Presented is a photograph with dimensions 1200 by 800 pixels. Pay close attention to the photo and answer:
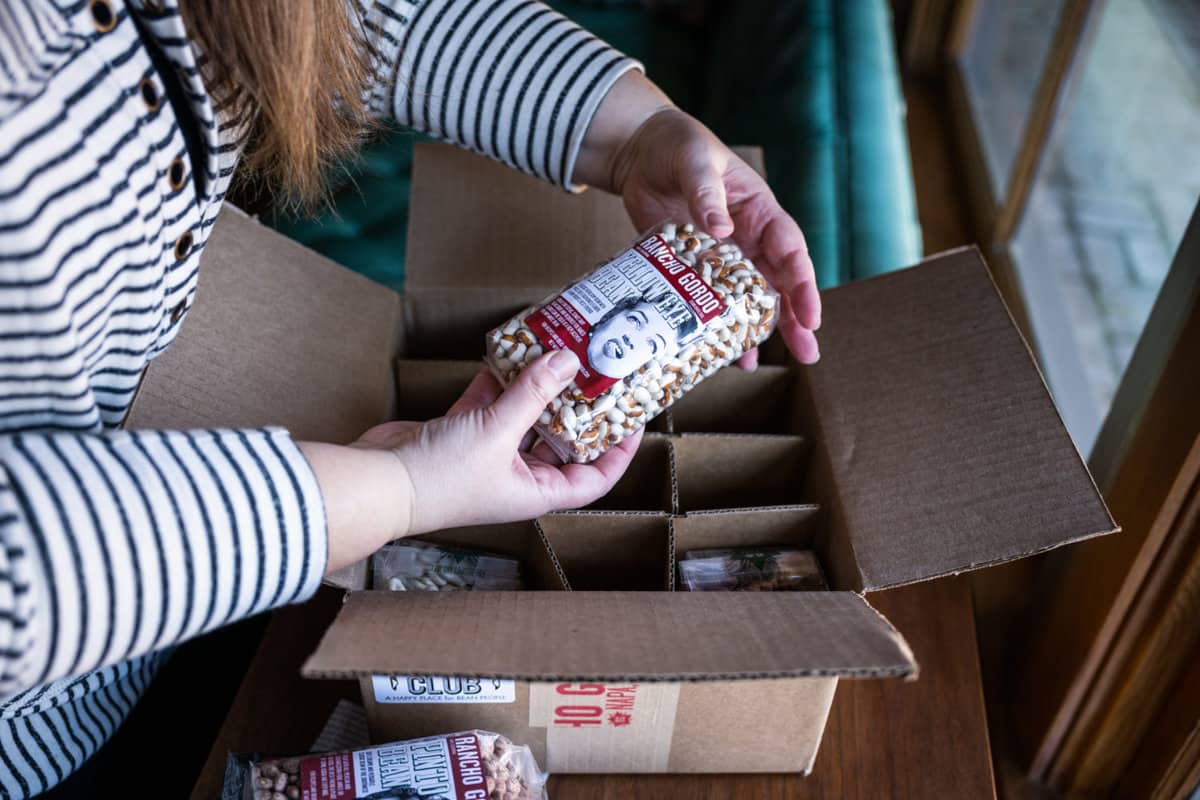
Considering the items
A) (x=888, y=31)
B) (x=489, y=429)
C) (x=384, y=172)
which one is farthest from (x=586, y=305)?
(x=888, y=31)

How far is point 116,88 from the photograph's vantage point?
2.00 ft

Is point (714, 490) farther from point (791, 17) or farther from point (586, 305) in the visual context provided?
point (791, 17)

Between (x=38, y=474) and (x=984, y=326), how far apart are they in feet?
2.42

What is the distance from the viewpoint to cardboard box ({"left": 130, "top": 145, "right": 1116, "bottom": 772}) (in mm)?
639

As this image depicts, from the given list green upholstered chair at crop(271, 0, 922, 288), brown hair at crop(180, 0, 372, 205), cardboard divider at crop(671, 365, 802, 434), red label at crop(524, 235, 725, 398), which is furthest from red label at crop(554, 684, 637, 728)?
green upholstered chair at crop(271, 0, 922, 288)

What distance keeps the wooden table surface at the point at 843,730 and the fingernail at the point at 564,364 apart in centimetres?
32

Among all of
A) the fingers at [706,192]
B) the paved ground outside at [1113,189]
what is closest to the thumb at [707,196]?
the fingers at [706,192]

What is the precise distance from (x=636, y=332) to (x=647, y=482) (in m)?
0.21

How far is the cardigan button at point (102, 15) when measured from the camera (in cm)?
59

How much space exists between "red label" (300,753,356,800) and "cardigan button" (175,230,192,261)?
0.37 meters

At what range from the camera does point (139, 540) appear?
55 centimetres

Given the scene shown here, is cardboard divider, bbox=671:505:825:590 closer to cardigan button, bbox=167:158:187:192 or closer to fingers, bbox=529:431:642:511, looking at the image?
fingers, bbox=529:431:642:511

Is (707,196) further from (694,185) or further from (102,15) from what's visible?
(102,15)

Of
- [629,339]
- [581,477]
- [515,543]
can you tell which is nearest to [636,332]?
[629,339]
